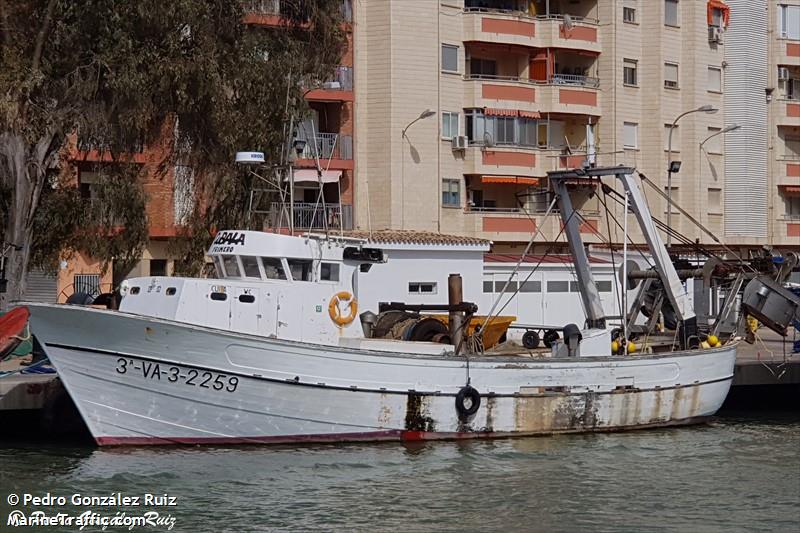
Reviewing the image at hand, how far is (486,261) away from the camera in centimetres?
4503

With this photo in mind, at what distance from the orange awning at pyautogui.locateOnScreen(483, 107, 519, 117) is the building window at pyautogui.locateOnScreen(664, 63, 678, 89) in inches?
359

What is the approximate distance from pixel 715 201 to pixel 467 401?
3790cm

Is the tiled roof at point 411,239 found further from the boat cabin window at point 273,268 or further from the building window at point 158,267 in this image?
the boat cabin window at point 273,268

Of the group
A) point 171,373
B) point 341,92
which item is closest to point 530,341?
point 171,373

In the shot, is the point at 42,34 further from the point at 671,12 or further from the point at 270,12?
the point at 671,12

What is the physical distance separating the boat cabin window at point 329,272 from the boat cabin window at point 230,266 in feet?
5.50

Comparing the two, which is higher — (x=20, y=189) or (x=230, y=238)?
(x=20, y=189)

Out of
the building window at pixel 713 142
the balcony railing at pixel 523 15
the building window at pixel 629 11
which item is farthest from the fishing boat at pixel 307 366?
the building window at pixel 713 142

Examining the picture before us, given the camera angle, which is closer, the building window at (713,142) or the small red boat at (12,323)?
the small red boat at (12,323)

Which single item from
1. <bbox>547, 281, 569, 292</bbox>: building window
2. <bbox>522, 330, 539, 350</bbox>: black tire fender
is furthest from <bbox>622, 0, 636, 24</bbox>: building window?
<bbox>522, 330, 539, 350</bbox>: black tire fender

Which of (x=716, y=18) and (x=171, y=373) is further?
(x=716, y=18)

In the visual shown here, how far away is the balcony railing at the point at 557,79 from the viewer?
54.5m

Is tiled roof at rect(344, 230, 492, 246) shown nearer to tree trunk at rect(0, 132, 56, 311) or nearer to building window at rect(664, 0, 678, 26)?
tree trunk at rect(0, 132, 56, 311)

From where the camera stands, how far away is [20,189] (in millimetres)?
30844
